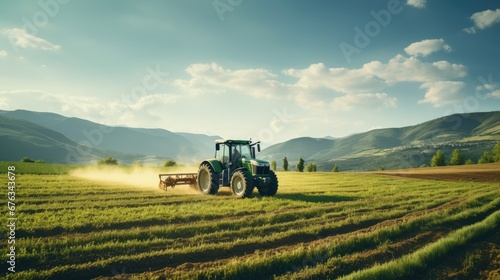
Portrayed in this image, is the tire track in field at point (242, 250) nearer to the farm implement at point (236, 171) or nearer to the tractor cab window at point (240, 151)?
the farm implement at point (236, 171)

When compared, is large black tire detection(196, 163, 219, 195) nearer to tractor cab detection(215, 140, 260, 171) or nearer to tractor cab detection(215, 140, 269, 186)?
tractor cab detection(215, 140, 269, 186)

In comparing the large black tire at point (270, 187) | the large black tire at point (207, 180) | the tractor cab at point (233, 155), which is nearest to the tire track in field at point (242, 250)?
the large black tire at point (270, 187)

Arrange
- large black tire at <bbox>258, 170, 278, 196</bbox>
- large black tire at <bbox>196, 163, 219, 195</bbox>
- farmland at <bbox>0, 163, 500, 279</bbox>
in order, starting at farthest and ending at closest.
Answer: large black tire at <bbox>196, 163, 219, 195</bbox>, large black tire at <bbox>258, 170, 278, 196</bbox>, farmland at <bbox>0, 163, 500, 279</bbox>

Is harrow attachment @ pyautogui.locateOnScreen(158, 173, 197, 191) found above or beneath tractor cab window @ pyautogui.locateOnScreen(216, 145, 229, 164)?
beneath

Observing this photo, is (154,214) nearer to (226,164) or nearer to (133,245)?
(133,245)

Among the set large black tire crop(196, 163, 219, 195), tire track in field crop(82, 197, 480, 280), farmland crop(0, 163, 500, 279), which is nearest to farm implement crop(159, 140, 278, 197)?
large black tire crop(196, 163, 219, 195)

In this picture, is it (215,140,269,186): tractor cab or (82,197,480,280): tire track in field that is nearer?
(82,197,480,280): tire track in field

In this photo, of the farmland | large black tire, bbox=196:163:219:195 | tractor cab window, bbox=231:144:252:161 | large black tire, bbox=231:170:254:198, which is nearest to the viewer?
the farmland

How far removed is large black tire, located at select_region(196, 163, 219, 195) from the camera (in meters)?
17.0

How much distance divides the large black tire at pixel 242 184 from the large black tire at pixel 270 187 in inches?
50.8

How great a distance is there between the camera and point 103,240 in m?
8.01

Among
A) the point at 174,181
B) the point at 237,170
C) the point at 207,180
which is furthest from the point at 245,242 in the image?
the point at 174,181

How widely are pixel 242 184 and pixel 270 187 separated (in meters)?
2.06

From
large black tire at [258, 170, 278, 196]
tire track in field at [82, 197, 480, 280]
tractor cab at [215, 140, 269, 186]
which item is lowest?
tire track in field at [82, 197, 480, 280]
